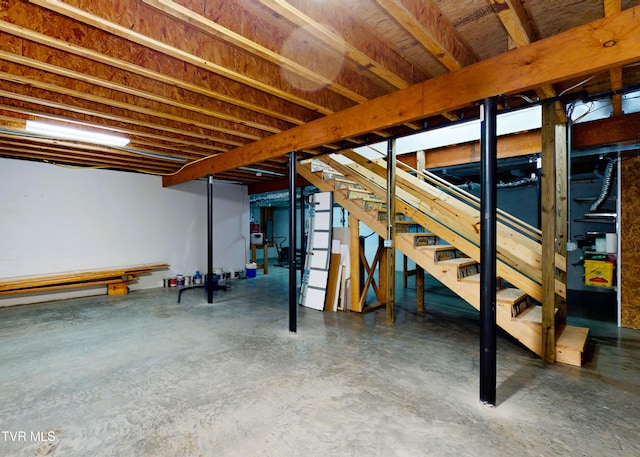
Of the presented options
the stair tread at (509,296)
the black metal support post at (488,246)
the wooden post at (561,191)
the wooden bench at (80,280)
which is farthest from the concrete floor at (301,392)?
the wooden bench at (80,280)

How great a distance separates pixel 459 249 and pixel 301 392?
7.87 feet

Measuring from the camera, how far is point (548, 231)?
274 centimetres

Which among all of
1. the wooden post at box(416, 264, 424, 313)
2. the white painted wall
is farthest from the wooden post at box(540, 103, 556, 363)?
the white painted wall

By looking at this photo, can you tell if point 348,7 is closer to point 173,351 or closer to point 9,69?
point 9,69

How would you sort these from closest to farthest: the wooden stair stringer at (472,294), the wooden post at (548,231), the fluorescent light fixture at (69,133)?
the wooden post at (548,231)
the wooden stair stringer at (472,294)
the fluorescent light fixture at (69,133)

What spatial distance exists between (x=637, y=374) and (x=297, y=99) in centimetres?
382

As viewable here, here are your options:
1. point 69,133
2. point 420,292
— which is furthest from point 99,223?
point 420,292

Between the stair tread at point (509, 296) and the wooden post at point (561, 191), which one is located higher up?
the wooden post at point (561, 191)

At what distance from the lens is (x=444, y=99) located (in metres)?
2.39

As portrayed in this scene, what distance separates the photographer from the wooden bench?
5078mm

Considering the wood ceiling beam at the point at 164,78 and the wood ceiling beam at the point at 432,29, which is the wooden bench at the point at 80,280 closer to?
the wood ceiling beam at the point at 164,78

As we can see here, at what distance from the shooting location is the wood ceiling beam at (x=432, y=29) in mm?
1767

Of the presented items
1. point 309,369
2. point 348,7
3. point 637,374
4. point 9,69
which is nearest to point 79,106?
point 9,69

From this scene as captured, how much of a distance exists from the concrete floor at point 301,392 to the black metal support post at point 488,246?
0.34 metres
